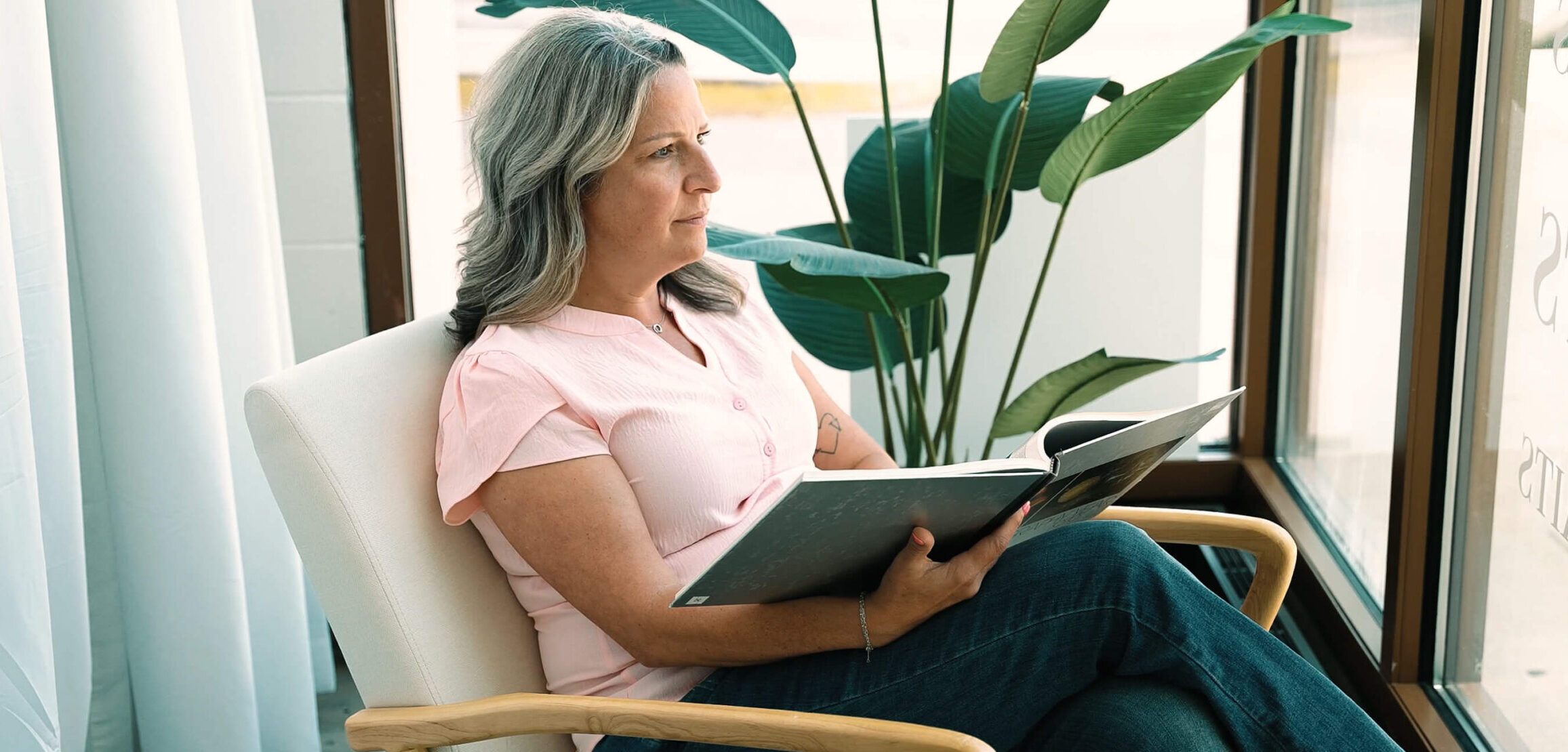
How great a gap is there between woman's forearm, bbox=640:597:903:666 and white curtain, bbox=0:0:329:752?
748 millimetres

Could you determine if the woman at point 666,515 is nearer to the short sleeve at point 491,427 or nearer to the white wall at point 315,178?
the short sleeve at point 491,427

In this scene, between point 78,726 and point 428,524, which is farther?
point 78,726

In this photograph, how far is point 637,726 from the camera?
117cm

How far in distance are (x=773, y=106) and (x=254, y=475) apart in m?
1.20

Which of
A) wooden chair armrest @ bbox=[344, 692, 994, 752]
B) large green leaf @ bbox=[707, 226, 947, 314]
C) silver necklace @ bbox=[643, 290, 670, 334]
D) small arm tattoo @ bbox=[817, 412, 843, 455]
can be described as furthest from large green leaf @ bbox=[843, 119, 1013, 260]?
wooden chair armrest @ bbox=[344, 692, 994, 752]

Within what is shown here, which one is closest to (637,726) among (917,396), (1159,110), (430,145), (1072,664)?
(1072,664)

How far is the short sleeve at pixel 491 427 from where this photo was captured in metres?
1.27

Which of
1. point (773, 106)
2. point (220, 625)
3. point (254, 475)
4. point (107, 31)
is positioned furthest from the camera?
point (773, 106)

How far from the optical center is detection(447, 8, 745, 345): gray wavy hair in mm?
1370

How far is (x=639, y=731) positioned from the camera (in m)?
1.18

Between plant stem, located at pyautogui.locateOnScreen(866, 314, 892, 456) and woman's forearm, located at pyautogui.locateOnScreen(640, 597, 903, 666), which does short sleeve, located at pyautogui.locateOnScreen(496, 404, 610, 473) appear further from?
plant stem, located at pyautogui.locateOnScreen(866, 314, 892, 456)

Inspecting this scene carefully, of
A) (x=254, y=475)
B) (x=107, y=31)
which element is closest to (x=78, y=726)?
(x=254, y=475)

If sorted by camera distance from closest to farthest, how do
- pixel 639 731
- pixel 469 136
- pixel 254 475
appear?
pixel 639 731 < pixel 469 136 < pixel 254 475

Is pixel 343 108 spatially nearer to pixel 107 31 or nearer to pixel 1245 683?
pixel 107 31
